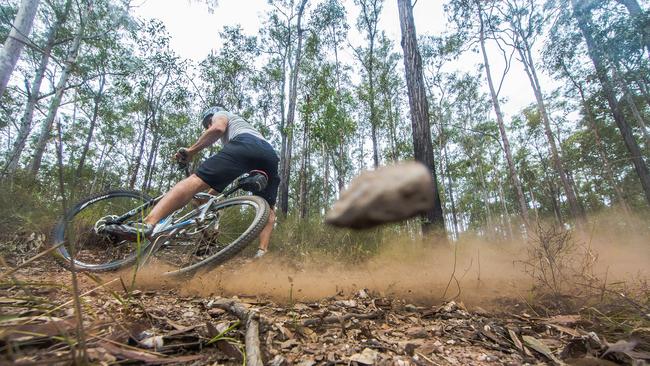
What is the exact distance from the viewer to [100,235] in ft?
9.43

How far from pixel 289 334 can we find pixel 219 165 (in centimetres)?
154

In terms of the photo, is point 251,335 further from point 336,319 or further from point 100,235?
point 100,235

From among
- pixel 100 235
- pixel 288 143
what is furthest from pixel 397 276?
pixel 288 143

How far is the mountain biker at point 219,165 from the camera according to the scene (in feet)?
7.80

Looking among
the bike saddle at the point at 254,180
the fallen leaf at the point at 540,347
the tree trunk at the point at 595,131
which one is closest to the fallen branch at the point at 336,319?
the fallen leaf at the point at 540,347

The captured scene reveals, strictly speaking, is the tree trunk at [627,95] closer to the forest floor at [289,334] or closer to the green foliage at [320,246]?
the green foliage at [320,246]

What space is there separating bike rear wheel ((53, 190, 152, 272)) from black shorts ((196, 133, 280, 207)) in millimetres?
844

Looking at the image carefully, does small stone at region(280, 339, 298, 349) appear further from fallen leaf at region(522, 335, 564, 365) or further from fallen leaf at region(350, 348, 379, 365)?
fallen leaf at region(522, 335, 564, 365)

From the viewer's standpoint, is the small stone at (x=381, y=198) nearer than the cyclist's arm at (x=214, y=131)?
Yes

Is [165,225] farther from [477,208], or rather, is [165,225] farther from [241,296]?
[477,208]

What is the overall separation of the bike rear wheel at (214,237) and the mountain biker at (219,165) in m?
0.26

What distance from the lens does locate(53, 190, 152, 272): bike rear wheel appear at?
2.77m

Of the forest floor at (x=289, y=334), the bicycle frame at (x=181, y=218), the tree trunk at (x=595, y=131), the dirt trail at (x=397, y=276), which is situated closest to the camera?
the forest floor at (x=289, y=334)

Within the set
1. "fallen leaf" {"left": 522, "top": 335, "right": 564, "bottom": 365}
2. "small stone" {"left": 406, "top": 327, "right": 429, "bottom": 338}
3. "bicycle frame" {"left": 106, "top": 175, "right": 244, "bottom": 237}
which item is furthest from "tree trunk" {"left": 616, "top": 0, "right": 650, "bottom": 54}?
"bicycle frame" {"left": 106, "top": 175, "right": 244, "bottom": 237}
